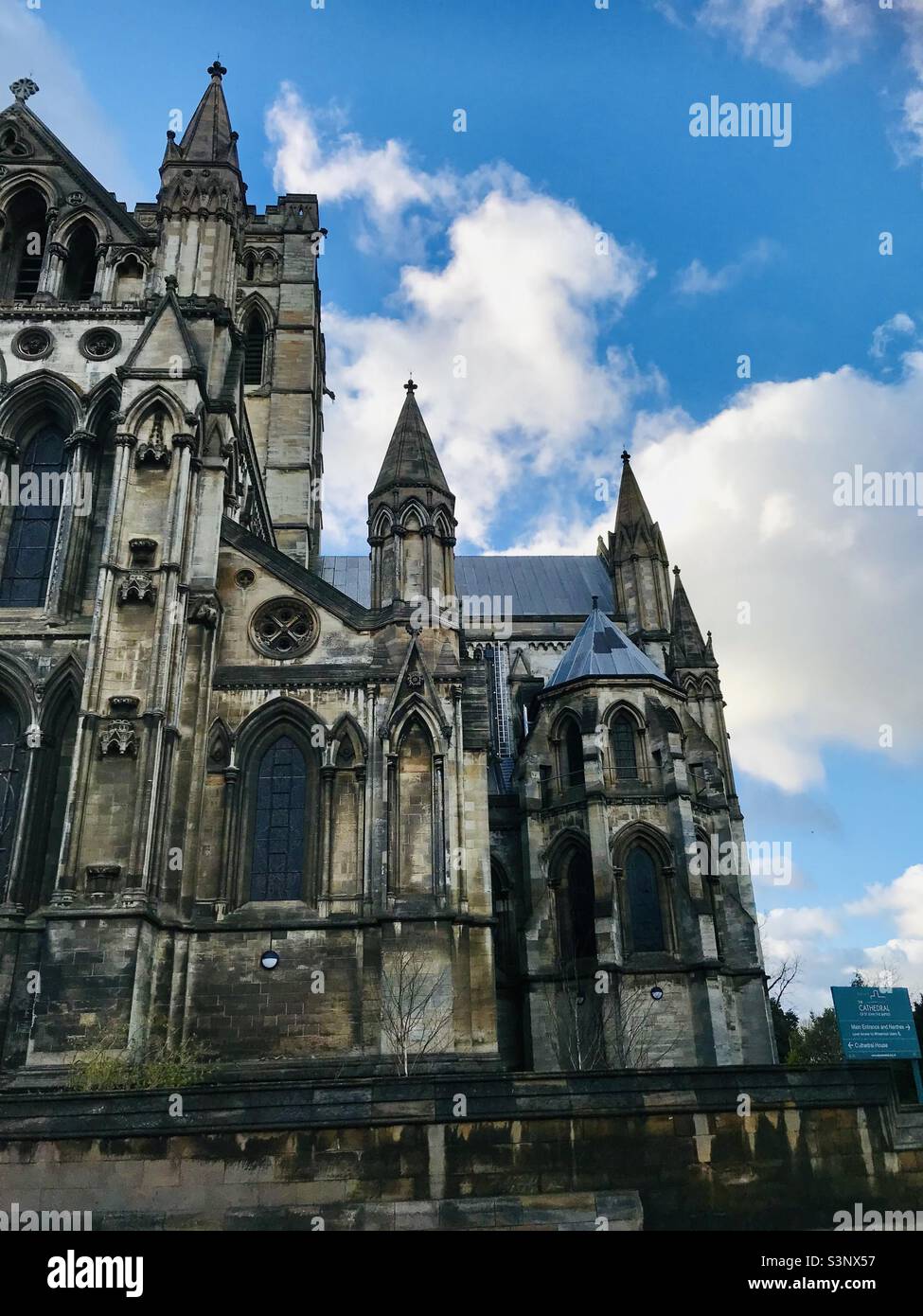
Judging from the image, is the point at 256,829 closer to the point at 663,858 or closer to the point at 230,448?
the point at 230,448

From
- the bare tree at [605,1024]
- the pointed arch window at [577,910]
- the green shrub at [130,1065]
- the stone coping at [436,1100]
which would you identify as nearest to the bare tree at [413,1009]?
the green shrub at [130,1065]

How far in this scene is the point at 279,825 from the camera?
2012 centimetres

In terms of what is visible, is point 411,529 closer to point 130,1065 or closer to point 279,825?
point 279,825

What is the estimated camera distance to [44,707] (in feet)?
65.9

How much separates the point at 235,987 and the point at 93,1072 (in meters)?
3.56

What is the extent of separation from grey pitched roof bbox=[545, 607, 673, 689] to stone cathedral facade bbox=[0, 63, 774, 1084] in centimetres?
26

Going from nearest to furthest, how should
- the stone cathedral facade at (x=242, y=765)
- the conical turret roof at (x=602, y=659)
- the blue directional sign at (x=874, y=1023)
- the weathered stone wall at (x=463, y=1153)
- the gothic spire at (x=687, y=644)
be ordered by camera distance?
the weathered stone wall at (x=463, y=1153) < the stone cathedral facade at (x=242, y=765) < the blue directional sign at (x=874, y=1023) < the conical turret roof at (x=602, y=659) < the gothic spire at (x=687, y=644)

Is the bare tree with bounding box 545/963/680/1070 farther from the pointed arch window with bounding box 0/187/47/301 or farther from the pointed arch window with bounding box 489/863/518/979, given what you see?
the pointed arch window with bounding box 0/187/47/301

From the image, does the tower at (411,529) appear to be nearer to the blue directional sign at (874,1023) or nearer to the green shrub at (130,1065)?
the green shrub at (130,1065)

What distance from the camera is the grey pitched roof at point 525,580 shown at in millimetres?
45719

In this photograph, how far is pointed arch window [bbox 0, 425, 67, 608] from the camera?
21.8 metres

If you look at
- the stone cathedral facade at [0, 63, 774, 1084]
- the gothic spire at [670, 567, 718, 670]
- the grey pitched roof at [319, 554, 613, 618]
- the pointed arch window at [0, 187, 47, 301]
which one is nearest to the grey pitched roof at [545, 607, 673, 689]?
the stone cathedral facade at [0, 63, 774, 1084]

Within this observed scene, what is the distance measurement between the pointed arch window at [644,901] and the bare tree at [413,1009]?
1100 cm

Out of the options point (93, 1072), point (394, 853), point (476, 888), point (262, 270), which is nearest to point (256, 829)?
point (394, 853)
